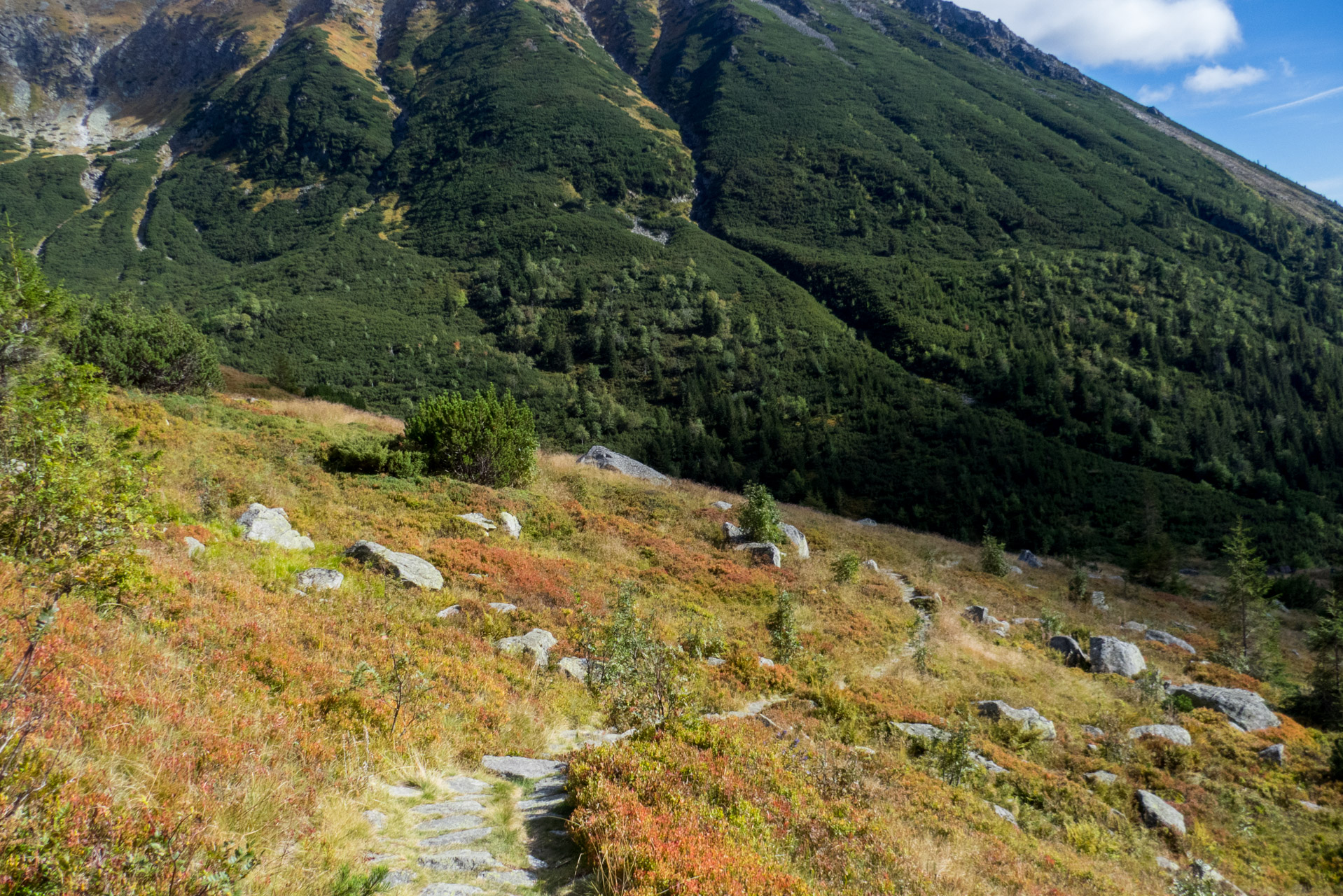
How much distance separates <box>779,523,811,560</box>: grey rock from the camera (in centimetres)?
2116

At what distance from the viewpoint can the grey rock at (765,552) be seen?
1862 cm

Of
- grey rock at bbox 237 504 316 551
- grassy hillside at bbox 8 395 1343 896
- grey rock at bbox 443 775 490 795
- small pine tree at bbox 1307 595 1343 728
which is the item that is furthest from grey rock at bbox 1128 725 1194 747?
grey rock at bbox 237 504 316 551

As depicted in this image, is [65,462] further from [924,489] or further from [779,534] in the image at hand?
[924,489]

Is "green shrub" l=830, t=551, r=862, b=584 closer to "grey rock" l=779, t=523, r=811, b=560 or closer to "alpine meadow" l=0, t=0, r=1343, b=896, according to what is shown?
"alpine meadow" l=0, t=0, r=1343, b=896

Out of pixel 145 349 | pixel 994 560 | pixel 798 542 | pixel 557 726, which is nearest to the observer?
pixel 557 726

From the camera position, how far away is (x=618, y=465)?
99.6 ft

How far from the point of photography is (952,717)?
1106 cm

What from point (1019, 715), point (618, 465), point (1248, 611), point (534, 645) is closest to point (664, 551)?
point (534, 645)

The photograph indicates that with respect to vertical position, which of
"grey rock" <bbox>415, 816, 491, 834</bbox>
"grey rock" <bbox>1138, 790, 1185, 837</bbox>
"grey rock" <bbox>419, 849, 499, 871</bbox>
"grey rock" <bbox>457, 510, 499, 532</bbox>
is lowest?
"grey rock" <bbox>457, 510, 499, 532</bbox>

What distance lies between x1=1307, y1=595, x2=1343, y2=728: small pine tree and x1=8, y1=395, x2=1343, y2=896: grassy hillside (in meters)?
1.65

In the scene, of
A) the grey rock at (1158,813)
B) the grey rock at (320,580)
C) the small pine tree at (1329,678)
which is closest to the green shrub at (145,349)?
the grey rock at (320,580)

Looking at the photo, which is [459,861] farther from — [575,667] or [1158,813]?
[1158,813]

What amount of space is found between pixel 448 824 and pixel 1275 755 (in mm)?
15858

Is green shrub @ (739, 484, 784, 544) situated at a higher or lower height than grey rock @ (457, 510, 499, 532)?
higher
